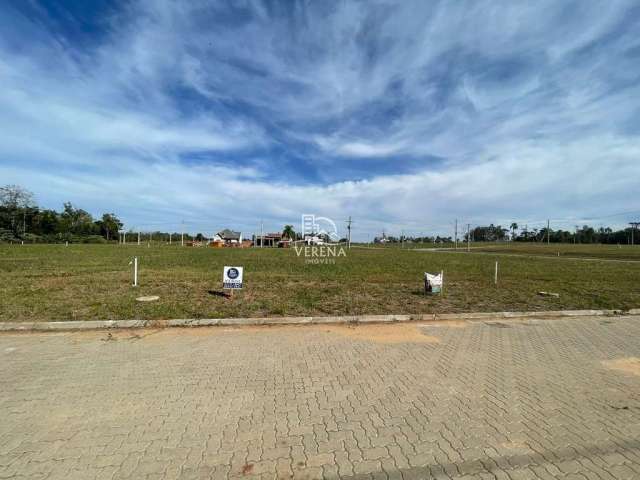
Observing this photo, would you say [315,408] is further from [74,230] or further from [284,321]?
[74,230]

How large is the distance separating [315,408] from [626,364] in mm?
4573

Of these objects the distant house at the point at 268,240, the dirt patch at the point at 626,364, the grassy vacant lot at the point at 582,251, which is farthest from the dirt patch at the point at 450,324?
the distant house at the point at 268,240

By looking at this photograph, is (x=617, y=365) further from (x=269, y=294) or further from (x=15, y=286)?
(x=15, y=286)

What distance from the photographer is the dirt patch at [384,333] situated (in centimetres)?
530

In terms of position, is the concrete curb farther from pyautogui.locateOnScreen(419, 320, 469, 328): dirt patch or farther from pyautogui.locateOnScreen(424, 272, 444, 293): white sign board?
pyautogui.locateOnScreen(424, 272, 444, 293): white sign board

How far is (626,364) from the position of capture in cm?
441

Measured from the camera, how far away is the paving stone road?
2.38 m

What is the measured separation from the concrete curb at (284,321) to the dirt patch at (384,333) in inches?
13.6

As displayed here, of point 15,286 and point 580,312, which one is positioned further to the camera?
point 15,286

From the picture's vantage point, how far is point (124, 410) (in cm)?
304

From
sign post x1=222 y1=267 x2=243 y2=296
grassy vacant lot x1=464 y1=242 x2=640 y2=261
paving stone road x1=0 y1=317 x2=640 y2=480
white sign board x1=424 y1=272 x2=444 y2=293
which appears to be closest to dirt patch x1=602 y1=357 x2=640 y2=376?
paving stone road x1=0 y1=317 x2=640 y2=480

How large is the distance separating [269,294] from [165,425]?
6.30 metres

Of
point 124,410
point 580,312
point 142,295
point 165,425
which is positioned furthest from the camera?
point 142,295

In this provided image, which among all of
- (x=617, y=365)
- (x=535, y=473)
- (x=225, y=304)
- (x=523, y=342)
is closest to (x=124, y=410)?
(x=535, y=473)
